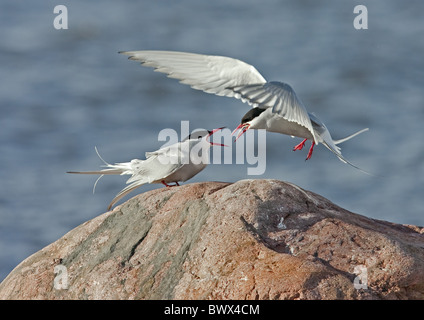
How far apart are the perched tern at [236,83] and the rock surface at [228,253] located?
2.64 feet

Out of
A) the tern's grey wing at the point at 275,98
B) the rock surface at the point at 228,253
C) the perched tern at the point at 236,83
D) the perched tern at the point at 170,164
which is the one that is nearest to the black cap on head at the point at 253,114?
the perched tern at the point at 236,83

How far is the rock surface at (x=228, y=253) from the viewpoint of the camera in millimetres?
4305

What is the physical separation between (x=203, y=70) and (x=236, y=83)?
0.32 metres

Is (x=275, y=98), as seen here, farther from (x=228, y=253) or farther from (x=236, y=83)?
(x=228, y=253)

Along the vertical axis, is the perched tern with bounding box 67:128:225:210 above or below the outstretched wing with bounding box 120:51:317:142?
below

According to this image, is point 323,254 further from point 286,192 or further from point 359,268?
point 286,192

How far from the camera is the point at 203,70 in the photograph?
6.36 meters

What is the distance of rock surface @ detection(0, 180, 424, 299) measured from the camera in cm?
430

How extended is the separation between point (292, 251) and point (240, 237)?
1.13ft

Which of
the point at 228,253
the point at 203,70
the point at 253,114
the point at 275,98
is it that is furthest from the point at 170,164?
the point at 228,253

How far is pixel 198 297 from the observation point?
4316 millimetres

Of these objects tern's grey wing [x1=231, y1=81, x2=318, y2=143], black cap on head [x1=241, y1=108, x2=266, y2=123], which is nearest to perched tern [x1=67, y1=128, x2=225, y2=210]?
black cap on head [x1=241, y1=108, x2=266, y2=123]

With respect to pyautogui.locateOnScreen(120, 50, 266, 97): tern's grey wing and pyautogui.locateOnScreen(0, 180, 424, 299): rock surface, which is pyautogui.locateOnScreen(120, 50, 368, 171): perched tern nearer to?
pyautogui.locateOnScreen(120, 50, 266, 97): tern's grey wing
